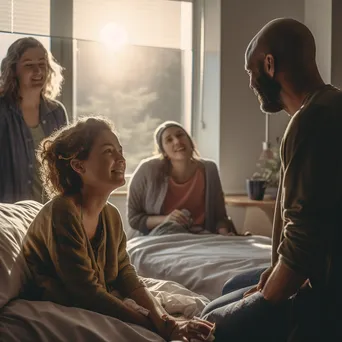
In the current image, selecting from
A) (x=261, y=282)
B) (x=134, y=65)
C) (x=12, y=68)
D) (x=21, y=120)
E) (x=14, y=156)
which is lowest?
(x=261, y=282)

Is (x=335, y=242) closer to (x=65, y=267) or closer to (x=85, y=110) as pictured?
(x=65, y=267)

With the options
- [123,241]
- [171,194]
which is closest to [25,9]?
[171,194]

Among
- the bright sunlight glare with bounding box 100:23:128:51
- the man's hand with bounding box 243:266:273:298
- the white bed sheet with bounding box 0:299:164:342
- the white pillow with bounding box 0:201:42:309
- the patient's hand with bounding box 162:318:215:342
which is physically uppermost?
the bright sunlight glare with bounding box 100:23:128:51

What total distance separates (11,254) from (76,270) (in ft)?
0.55

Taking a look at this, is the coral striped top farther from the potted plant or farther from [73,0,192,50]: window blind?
[73,0,192,50]: window blind

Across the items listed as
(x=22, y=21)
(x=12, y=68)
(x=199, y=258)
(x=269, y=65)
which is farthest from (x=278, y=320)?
(x=22, y=21)

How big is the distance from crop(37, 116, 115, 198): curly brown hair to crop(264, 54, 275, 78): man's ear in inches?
17.1

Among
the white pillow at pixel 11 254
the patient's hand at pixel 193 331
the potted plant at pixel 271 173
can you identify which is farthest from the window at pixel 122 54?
the patient's hand at pixel 193 331

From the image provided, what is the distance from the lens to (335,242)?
1.27m

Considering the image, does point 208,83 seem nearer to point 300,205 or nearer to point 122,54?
point 122,54

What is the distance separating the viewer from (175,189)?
3.41 metres

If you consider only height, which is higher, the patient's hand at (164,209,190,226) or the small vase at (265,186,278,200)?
the small vase at (265,186,278,200)

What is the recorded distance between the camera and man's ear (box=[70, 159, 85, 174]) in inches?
60.6

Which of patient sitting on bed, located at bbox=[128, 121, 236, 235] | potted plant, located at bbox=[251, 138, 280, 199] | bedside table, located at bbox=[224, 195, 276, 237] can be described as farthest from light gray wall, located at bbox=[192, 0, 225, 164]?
patient sitting on bed, located at bbox=[128, 121, 236, 235]
